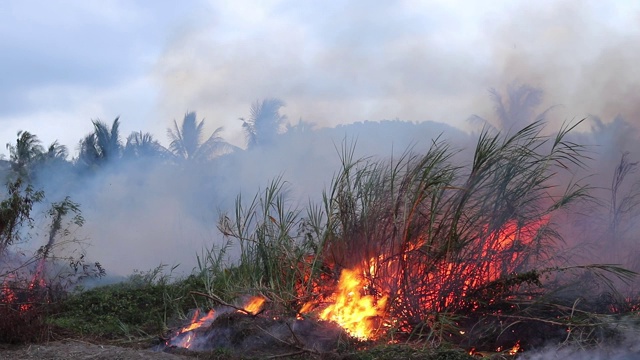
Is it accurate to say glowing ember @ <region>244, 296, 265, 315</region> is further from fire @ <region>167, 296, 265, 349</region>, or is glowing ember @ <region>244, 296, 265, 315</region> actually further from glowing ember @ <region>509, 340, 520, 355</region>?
glowing ember @ <region>509, 340, 520, 355</region>

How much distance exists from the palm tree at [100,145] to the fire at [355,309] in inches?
696

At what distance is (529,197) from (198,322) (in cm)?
429

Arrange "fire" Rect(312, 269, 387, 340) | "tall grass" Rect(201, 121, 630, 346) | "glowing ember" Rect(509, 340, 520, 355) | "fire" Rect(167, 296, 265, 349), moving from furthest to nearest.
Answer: "fire" Rect(167, 296, 265, 349), "fire" Rect(312, 269, 387, 340), "tall grass" Rect(201, 121, 630, 346), "glowing ember" Rect(509, 340, 520, 355)

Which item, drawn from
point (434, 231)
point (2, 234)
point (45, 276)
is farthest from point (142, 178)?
point (434, 231)

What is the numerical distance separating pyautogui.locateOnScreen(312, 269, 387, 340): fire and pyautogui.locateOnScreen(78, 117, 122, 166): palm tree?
58.0ft

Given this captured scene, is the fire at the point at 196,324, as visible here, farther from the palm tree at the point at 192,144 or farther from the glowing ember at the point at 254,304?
Result: the palm tree at the point at 192,144

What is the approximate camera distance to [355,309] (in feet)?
28.4

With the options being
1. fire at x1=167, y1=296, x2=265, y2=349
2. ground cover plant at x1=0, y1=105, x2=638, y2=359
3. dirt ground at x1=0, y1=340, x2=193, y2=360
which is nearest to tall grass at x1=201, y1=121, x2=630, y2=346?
ground cover plant at x1=0, y1=105, x2=638, y2=359

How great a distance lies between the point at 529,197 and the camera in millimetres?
8820

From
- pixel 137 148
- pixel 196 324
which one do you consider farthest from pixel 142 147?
pixel 196 324

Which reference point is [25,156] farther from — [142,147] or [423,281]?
[423,281]

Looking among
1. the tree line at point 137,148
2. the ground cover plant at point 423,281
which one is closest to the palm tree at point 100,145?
the tree line at point 137,148

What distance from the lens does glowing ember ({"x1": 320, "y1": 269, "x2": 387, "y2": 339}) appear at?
8.52m

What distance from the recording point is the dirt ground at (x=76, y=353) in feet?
25.8
